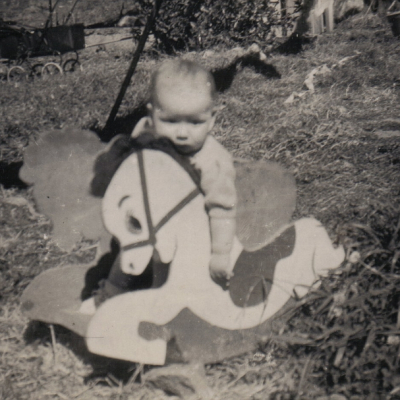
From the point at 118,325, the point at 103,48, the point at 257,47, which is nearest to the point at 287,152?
the point at 118,325

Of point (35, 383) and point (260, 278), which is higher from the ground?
point (260, 278)

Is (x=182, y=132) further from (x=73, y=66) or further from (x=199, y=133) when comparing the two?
(x=73, y=66)

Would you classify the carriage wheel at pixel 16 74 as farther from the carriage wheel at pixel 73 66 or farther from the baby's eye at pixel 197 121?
the baby's eye at pixel 197 121

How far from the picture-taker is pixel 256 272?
1.59 metres

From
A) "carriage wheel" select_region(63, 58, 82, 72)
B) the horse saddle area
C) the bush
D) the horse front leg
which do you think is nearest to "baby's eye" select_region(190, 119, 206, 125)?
the horse saddle area

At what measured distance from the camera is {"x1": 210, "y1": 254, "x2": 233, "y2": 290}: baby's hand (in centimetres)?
141

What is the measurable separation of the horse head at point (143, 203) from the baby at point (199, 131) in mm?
66

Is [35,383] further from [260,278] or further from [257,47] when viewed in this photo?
[257,47]

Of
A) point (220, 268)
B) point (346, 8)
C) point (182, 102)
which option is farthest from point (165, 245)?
point (346, 8)

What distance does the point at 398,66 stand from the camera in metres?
3.49

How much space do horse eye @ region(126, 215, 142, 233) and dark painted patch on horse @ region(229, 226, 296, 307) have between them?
364 mm

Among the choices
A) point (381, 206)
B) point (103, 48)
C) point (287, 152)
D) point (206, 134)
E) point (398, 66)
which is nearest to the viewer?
point (206, 134)

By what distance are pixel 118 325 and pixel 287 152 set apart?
5.08ft

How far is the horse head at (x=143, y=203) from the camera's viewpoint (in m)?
1.35
